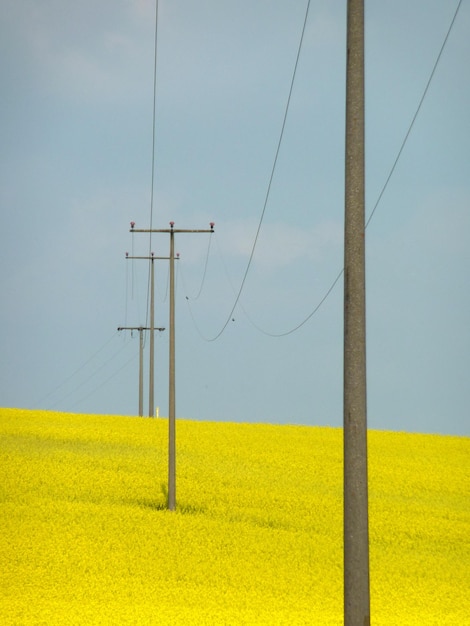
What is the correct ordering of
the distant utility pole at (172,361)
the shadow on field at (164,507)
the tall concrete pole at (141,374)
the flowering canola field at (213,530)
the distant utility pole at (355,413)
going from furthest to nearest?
the tall concrete pole at (141,374)
the shadow on field at (164,507)
the distant utility pole at (172,361)
the flowering canola field at (213,530)
the distant utility pole at (355,413)

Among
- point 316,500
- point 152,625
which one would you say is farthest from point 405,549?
point 152,625

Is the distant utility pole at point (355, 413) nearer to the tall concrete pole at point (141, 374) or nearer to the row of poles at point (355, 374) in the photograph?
the row of poles at point (355, 374)

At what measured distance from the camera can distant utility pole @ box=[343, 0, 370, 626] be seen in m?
12.0

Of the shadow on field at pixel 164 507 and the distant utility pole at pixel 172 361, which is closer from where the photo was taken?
the distant utility pole at pixel 172 361

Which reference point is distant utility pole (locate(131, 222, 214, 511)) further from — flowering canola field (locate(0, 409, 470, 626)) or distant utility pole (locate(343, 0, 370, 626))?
distant utility pole (locate(343, 0, 370, 626))

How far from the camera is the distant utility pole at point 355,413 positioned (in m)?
12.0

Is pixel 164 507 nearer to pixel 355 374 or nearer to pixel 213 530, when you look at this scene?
pixel 213 530

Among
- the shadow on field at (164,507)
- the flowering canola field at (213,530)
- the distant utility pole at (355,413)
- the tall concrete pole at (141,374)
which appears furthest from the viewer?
the tall concrete pole at (141,374)

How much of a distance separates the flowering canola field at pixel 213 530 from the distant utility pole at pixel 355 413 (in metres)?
7.26

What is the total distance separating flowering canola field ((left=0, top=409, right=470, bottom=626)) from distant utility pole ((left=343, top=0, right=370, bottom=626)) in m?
7.26

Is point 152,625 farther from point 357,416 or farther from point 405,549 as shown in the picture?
point 405,549

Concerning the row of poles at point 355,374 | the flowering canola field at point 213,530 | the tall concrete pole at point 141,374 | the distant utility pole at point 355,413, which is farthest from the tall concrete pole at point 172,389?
the tall concrete pole at point 141,374

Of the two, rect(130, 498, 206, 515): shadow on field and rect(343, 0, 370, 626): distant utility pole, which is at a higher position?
rect(343, 0, 370, 626): distant utility pole

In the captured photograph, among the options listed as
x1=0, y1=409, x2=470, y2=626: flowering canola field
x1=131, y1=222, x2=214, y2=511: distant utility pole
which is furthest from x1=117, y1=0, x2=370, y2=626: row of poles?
x1=131, y1=222, x2=214, y2=511: distant utility pole
